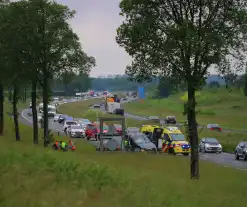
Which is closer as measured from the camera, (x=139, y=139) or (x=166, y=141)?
(x=139, y=139)

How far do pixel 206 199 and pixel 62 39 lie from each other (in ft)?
64.6

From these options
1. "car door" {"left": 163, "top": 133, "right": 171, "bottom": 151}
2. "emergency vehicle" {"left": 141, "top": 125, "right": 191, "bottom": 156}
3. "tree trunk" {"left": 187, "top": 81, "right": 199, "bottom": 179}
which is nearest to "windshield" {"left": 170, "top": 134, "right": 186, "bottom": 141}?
"emergency vehicle" {"left": 141, "top": 125, "right": 191, "bottom": 156}

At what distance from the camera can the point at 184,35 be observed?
17.9 meters

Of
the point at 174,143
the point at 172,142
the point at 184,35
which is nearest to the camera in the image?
the point at 184,35

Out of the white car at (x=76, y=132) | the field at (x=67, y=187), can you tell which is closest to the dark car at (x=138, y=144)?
the white car at (x=76, y=132)

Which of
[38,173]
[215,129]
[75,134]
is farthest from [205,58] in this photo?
[215,129]

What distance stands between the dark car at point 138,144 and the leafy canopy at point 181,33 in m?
16.2

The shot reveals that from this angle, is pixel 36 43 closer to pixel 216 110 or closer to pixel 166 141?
pixel 166 141

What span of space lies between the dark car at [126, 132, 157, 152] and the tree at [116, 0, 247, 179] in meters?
15.6

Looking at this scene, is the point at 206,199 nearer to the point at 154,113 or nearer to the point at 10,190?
the point at 10,190

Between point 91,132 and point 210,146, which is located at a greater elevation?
point 91,132

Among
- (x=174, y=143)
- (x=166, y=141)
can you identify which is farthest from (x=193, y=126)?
(x=166, y=141)

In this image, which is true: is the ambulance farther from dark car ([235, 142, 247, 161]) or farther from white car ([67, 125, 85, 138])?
white car ([67, 125, 85, 138])

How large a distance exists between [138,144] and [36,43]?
423 inches
